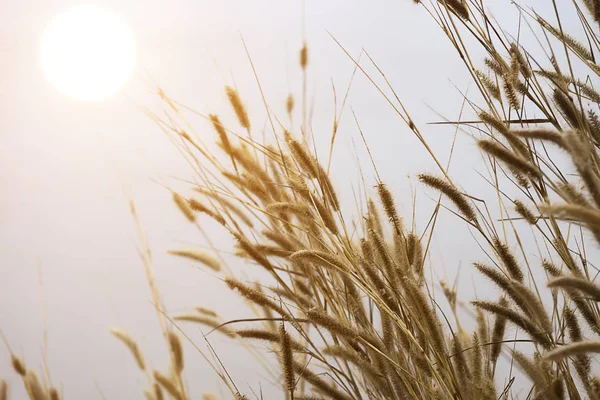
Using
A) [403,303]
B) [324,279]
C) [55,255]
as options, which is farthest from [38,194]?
[403,303]

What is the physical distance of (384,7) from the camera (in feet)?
6.88

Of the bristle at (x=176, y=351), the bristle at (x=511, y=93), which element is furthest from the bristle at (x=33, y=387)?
the bristle at (x=511, y=93)

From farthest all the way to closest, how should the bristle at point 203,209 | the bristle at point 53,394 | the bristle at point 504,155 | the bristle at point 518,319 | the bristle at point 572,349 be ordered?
1. the bristle at point 53,394
2. the bristle at point 203,209
3. the bristle at point 518,319
4. the bristle at point 504,155
5. the bristle at point 572,349

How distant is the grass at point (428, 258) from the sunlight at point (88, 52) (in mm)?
1462

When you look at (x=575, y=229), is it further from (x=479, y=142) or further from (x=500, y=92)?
(x=479, y=142)

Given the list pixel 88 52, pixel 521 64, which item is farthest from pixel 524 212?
pixel 88 52

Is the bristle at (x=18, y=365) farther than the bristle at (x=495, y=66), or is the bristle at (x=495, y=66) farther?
the bristle at (x=18, y=365)

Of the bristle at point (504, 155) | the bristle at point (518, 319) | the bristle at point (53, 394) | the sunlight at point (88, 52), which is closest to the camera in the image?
the bristle at point (504, 155)

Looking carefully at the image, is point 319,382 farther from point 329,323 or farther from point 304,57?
point 304,57

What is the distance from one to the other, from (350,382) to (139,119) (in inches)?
71.0

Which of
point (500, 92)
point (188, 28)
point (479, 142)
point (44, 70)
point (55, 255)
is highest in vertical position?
point (44, 70)

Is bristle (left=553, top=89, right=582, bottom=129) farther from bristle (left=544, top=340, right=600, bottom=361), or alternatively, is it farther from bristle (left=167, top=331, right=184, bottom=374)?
bristle (left=167, top=331, right=184, bottom=374)

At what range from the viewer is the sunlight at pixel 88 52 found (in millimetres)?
2195

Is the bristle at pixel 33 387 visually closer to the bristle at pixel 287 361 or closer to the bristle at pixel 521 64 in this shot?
the bristle at pixel 287 361
